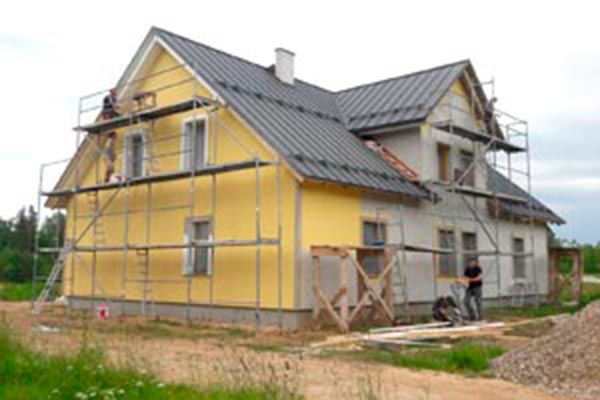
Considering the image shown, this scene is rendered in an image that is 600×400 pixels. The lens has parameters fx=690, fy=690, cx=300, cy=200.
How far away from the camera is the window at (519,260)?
22.4 m

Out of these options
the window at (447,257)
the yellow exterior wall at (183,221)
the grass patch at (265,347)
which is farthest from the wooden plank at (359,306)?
the window at (447,257)

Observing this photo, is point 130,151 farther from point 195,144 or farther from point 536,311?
point 536,311

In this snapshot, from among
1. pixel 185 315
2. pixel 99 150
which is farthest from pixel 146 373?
pixel 99 150

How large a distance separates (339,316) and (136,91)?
919 centimetres

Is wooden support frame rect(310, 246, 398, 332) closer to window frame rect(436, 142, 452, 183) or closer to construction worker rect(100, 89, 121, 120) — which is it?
window frame rect(436, 142, 452, 183)

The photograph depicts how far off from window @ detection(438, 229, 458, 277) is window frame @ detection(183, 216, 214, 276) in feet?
21.0

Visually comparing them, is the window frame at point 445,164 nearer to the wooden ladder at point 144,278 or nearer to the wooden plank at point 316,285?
the wooden plank at point 316,285

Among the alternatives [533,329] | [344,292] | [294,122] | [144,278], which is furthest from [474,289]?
[144,278]

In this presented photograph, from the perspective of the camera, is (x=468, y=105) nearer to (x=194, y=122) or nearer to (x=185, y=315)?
(x=194, y=122)

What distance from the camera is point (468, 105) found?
21.5 metres

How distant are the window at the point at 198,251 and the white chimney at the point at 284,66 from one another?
5.54m

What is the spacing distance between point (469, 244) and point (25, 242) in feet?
158

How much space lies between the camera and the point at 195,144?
17.2 metres

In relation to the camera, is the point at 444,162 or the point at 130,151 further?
the point at 444,162
